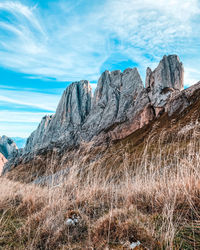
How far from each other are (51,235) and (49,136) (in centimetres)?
14231

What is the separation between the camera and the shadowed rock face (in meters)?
79.2

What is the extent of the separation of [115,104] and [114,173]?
85.6 meters

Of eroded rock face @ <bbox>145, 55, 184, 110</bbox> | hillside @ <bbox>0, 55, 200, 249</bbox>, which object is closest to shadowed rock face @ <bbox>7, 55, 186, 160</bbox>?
eroded rock face @ <bbox>145, 55, 184, 110</bbox>

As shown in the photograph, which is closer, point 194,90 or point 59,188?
point 59,188

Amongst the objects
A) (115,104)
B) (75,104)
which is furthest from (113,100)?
(75,104)

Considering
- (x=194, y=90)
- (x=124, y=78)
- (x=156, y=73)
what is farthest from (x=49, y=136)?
(x=194, y=90)

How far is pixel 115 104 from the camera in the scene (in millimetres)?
97625

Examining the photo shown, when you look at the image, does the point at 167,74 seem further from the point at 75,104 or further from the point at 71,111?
the point at 71,111

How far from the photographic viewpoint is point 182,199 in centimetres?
290

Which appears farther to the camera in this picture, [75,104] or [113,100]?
[75,104]

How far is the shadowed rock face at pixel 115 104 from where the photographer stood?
260 ft

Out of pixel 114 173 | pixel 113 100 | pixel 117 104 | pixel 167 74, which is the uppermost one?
pixel 167 74

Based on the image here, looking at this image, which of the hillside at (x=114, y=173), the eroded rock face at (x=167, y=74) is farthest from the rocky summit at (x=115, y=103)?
the hillside at (x=114, y=173)

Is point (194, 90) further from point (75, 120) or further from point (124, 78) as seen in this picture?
point (75, 120)
